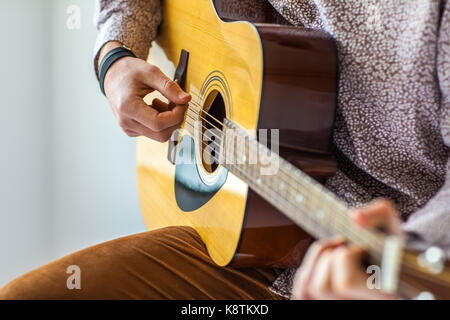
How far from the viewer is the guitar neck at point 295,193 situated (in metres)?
0.39

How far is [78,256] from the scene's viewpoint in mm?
762

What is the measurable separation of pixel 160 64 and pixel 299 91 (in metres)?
0.48

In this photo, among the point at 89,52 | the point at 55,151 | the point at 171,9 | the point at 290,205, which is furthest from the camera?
the point at 55,151

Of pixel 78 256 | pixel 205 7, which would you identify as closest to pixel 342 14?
pixel 205 7

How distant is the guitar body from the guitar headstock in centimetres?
25

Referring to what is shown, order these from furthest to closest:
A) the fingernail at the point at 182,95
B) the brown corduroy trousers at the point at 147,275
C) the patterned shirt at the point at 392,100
A: the fingernail at the point at 182,95 → the brown corduroy trousers at the point at 147,275 → the patterned shirt at the point at 392,100

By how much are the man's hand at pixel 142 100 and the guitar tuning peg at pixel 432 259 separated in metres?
0.52

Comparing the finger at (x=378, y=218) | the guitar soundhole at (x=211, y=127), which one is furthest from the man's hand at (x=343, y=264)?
the guitar soundhole at (x=211, y=127)

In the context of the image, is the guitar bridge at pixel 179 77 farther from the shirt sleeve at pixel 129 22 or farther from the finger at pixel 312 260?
the finger at pixel 312 260

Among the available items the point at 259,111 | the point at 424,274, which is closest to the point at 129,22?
the point at 259,111

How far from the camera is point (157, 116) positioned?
0.84 meters

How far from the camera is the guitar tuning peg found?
386 mm

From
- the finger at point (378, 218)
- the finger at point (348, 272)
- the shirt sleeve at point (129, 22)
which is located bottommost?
the finger at point (348, 272)

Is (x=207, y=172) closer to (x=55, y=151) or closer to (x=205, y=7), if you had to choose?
(x=205, y=7)
